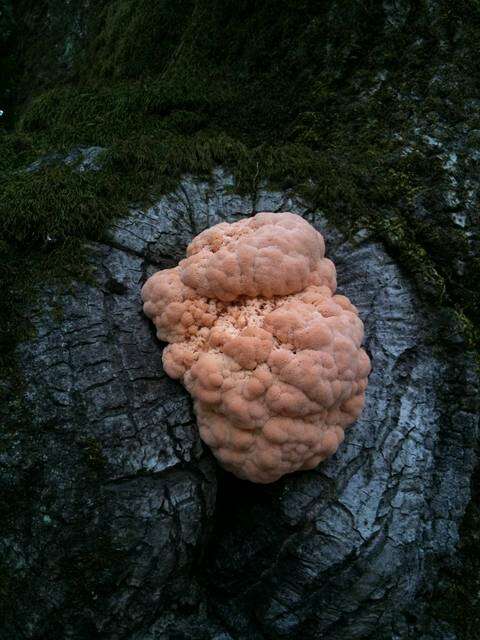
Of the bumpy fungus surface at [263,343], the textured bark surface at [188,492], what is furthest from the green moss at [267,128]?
the bumpy fungus surface at [263,343]

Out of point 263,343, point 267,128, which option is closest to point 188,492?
point 263,343

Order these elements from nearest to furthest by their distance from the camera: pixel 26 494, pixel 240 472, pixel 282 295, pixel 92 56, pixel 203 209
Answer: pixel 26 494, pixel 240 472, pixel 282 295, pixel 203 209, pixel 92 56

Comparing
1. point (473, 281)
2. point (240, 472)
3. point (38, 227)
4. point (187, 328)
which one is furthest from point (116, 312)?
point (473, 281)

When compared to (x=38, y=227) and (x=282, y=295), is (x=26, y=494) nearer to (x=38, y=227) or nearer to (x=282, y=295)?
(x=38, y=227)

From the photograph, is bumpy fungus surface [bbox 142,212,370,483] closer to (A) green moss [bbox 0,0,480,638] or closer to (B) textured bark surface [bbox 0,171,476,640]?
(B) textured bark surface [bbox 0,171,476,640]

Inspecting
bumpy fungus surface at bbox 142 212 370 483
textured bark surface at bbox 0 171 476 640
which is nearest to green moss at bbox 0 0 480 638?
textured bark surface at bbox 0 171 476 640

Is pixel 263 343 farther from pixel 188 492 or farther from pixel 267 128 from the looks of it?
pixel 267 128
